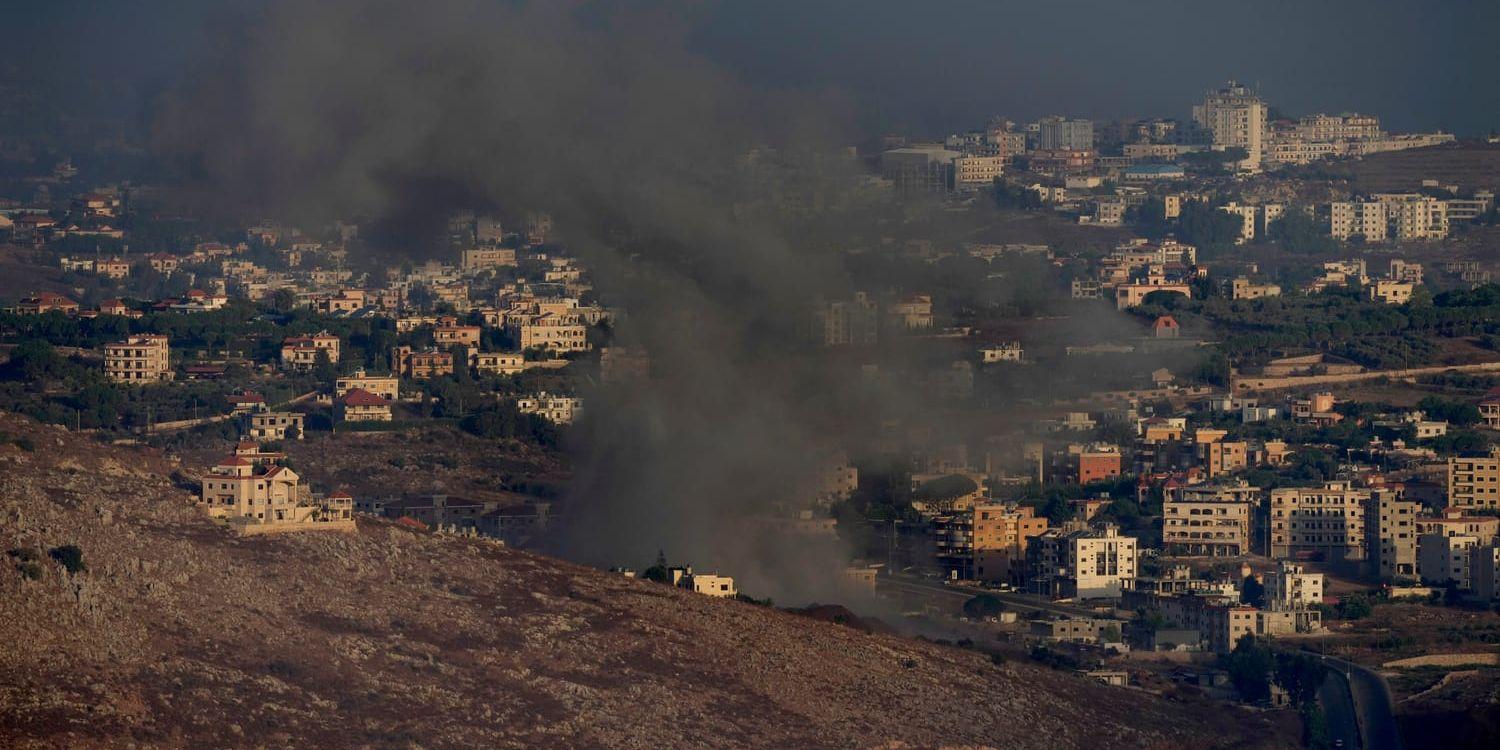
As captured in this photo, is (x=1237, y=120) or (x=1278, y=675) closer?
(x=1278, y=675)

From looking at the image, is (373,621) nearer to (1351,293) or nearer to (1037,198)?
(1351,293)

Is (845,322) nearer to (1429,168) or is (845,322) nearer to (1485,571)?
(1485,571)

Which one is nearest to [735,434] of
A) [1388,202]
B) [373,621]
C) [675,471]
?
[675,471]

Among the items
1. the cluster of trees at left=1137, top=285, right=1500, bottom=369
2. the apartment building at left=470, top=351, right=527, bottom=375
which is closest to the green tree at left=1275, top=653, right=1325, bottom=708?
the apartment building at left=470, top=351, right=527, bottom=375

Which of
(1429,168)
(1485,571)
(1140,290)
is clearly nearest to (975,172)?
(1140,290)

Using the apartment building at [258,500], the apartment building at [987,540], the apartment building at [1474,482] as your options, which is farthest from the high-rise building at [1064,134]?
the apartment building at [258,500]

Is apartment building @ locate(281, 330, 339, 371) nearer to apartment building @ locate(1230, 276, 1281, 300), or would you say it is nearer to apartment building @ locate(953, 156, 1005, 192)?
apartment building @ locate(953, 156, 1005, 192)
